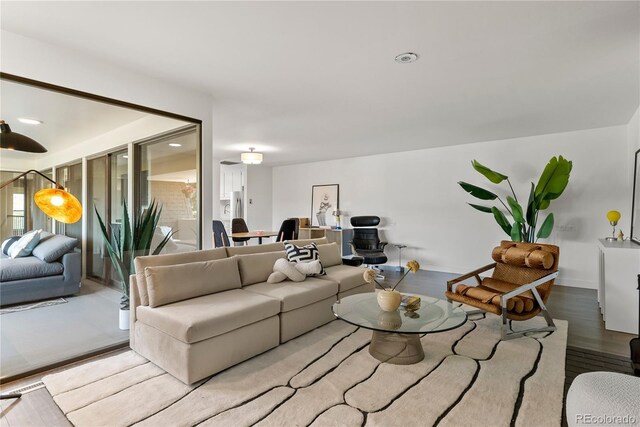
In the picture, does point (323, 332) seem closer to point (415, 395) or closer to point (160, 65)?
point (415, 395)

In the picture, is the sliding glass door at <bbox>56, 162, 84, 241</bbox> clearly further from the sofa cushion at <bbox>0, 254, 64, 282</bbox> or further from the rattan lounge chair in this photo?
the rattan lounge chair

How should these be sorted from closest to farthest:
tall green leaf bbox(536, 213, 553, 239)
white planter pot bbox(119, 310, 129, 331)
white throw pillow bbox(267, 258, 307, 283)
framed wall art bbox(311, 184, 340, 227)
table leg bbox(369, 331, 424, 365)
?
table leg bbox(369, 331, 424, 365), white planter pot bbox(119, 310, 129, 331), white throw pillow bbox(267, 258, 307, 283), tall green leaf bbox(536, 213, 553, 239), framed wall art bbox(311, 184, 340, 227)

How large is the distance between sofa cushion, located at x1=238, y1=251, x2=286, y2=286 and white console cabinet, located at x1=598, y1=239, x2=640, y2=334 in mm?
3490

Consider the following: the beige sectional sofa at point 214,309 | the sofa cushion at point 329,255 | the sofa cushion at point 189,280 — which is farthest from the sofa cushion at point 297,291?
the sofa cushion at point 329,255

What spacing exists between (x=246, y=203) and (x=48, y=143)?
592 cm

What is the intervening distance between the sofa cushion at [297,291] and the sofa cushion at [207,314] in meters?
0.11

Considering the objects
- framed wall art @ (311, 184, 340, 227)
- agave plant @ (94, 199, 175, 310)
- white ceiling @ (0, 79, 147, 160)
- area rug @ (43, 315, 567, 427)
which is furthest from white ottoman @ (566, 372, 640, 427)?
framed wall art @ (311, 184, 340, 227)

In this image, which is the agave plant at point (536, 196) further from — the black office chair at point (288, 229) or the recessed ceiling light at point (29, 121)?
the recessed ceiling light at point (29, 121)

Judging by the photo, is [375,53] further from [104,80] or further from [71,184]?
[71,184]

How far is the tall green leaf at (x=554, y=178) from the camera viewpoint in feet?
Answer: 14.0

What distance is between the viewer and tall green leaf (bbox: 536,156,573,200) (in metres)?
4.27

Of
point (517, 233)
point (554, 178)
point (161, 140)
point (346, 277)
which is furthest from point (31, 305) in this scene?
point (554, 178)

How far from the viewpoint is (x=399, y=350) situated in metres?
2.48

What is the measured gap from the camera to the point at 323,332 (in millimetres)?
3078
